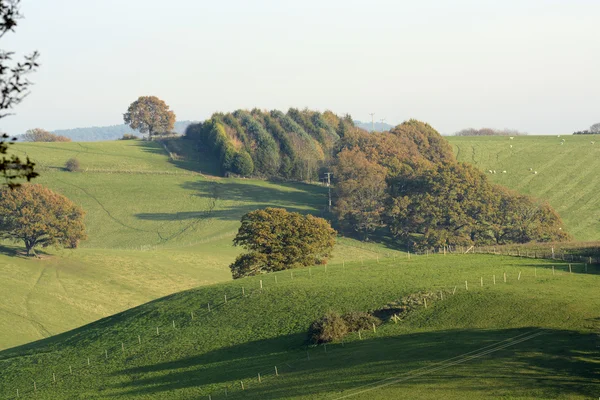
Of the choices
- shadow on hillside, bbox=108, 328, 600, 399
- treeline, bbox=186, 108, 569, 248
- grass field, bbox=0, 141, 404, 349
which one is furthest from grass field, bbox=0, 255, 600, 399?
treeline, bbox=186, 108, 569, 248

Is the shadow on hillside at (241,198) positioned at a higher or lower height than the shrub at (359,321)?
higher

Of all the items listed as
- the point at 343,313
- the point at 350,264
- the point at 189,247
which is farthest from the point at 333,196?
the point at 343,313

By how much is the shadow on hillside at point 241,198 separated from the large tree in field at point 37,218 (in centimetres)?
3177

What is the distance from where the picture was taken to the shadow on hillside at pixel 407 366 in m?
47.7

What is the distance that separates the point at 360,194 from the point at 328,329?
92.1 m

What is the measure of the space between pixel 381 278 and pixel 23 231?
66.3 metres

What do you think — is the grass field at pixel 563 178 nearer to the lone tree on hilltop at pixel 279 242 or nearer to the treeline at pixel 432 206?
the treeline at pixel 432 206

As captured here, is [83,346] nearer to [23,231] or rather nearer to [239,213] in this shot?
[23,231]

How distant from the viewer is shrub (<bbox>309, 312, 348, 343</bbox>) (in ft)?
206

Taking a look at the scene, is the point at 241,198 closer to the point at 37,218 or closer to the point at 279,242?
the point at 37,218

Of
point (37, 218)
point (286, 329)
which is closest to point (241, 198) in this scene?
point (37, 218)

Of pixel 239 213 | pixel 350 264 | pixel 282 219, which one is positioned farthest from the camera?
pixel 239 213

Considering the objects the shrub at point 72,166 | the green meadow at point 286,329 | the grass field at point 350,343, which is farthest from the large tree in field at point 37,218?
the shrub at point 72,166

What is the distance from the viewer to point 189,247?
14138 centimetres
